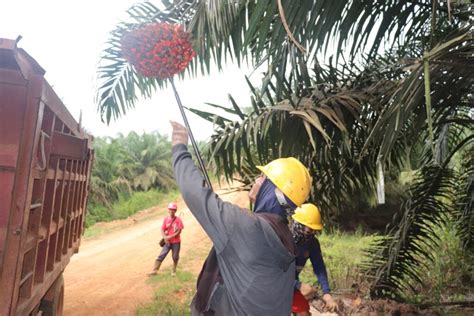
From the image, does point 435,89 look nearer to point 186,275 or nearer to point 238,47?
point 238,47

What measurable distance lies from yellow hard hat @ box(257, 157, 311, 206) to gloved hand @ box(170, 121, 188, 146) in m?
0.41

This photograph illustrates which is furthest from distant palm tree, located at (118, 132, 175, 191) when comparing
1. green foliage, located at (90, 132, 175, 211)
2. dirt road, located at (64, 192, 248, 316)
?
dirt road, located at (64, 192, 248, 316)

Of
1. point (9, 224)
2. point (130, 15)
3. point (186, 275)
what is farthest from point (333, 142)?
point (186, 275)

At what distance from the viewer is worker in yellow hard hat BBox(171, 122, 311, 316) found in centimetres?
178

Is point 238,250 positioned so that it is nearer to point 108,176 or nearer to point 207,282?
point 207,282

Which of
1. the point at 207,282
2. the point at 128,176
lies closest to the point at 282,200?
the point at 207,282

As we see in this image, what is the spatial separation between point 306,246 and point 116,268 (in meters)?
5.24

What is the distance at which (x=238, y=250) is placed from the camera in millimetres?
1804

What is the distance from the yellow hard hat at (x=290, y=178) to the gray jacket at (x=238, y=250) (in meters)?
0.23

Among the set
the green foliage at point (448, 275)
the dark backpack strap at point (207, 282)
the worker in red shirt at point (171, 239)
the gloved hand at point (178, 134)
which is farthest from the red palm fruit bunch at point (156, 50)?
the worker in red shirt at point (171, 239)

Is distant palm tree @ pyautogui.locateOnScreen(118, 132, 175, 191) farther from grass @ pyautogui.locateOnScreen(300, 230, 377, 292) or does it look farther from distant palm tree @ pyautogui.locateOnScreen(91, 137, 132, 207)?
grass @ pyautogui.locateOnScreen(300, 230, 377, 292)

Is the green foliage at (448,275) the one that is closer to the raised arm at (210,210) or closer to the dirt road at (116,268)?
the dirt road at (116,268)

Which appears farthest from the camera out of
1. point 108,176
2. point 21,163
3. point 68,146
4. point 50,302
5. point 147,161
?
point 147,161

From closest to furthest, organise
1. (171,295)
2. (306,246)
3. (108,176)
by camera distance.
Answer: (306,246) → (171,295) → (108,176)
